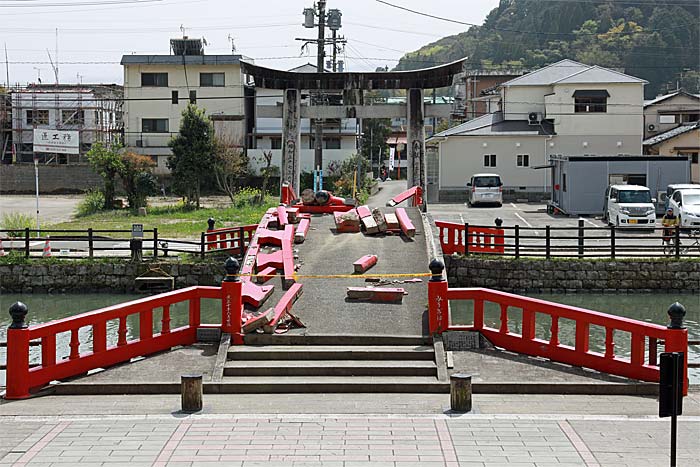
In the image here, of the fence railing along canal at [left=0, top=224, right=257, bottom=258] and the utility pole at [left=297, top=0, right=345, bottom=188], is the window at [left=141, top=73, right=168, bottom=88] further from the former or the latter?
the fence railing along canal at [left=0, top=224, right=257, bottom=258]

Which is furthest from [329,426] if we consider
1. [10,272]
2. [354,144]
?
[354,144]

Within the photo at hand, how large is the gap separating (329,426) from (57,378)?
3720 millimetres

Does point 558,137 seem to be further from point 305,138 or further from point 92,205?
point 92,205

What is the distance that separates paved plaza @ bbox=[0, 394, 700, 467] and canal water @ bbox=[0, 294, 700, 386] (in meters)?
6.57

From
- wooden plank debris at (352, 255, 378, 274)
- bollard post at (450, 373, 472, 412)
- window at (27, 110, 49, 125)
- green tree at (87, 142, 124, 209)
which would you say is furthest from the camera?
window at (27, 110, 49, 125)

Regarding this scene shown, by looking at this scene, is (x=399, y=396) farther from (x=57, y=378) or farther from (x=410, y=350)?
(x=57, y=378)

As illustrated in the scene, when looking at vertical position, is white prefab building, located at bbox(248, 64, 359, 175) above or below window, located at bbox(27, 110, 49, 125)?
below

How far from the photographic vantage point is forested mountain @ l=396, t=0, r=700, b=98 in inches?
3885

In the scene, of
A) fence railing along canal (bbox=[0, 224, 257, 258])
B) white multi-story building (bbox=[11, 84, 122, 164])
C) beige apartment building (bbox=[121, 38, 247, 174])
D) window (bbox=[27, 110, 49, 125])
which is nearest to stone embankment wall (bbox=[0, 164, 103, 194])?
white multi-story building (bbox=[11, 84, 122, 164])

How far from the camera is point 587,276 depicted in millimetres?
24031

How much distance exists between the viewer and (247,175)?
50719 millimetres

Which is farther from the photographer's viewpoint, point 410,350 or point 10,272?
point 10,272

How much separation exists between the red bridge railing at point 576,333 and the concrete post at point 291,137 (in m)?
13.2

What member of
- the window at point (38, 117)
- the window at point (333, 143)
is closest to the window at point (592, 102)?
the window at point (333, 143)
